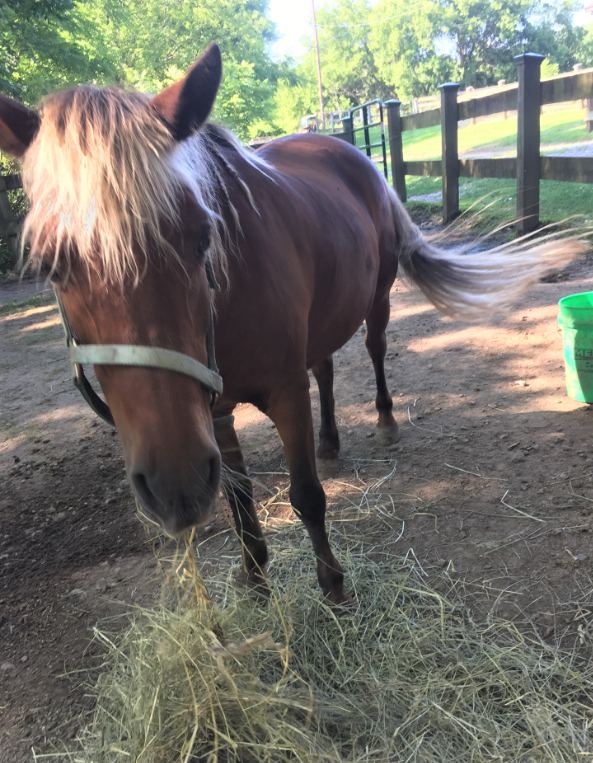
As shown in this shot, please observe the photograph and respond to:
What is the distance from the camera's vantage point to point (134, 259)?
1029mm

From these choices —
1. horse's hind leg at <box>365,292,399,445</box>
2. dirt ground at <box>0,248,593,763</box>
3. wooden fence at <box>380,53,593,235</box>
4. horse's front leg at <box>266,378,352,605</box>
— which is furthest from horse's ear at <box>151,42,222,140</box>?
wooden fence at <box>380,53,593,235</box>

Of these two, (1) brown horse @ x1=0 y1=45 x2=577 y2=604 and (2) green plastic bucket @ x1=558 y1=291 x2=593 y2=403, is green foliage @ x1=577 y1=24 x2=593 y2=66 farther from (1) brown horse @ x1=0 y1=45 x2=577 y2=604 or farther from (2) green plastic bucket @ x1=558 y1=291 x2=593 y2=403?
(1) brown horse @ x1=0 y1=45 x2=577 y2=604

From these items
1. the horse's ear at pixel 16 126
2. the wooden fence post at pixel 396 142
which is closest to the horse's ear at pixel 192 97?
the horse's ear at pixel 16 126

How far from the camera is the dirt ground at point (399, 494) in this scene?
1845mm

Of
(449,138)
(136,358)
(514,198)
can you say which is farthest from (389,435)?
(514,198)

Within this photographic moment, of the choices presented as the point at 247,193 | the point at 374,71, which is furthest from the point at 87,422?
the point at 374,71

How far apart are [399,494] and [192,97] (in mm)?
1942

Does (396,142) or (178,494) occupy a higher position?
(396,142)

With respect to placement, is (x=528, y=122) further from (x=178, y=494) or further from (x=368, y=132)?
(x=368, y=132)

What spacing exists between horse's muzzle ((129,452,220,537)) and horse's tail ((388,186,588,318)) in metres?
2.47

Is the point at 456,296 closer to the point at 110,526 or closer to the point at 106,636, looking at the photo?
the point at 110,526

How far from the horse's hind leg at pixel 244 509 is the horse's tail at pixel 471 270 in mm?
1832

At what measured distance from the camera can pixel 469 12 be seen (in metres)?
39.7

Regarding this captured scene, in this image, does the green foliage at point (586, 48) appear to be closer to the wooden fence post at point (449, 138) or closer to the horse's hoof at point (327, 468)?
the wooden fence post at point (449, 138)
